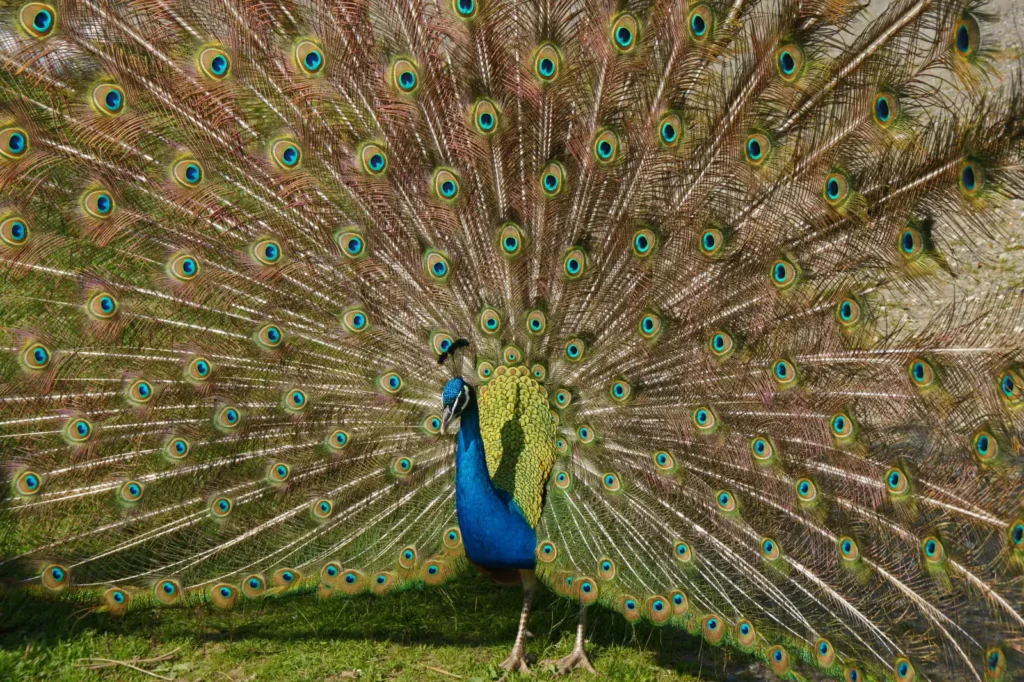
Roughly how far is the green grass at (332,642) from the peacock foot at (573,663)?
0.16ft

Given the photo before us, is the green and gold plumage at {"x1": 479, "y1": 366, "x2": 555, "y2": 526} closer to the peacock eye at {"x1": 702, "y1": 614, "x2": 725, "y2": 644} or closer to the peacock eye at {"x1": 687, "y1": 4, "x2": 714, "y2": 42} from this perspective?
the peacock eye at {"x1": 702, "y1": 614, "x2": 725, "y2": 644}

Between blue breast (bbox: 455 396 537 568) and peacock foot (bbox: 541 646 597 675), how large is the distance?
1.92 feet

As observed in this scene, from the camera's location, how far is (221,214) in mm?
3316

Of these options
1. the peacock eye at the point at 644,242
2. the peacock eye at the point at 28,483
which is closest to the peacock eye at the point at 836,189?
the peacock eye at the point at 644,242

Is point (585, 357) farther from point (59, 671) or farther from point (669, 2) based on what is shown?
point (59, 671)

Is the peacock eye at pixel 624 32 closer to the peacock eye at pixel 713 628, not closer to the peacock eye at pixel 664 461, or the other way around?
the peacock eye at pixel 664 461

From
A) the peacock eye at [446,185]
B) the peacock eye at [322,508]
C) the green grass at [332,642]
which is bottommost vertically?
the green grass at [332,642]

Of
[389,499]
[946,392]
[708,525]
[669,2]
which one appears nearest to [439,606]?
[389,499]

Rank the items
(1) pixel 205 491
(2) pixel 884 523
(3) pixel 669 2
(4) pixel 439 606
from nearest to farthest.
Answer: (3) pixel 669 2 → (2) pixel 884 523 → (1) pixel 205 491 → (4) pixel 439 606

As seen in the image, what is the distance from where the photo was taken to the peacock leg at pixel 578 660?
371cm

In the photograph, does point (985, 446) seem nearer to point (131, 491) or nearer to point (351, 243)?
point (351, 243)

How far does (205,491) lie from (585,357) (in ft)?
5.49

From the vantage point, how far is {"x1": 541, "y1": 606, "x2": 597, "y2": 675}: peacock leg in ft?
12.2

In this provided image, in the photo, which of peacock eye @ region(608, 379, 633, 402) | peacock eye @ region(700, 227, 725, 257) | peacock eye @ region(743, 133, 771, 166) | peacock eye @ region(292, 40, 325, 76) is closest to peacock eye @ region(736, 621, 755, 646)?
peacock eye @ region(608, 379, 633, 402)
